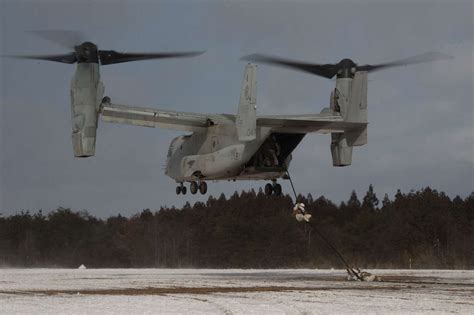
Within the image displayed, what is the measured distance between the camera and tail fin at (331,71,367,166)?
43344 millimetres

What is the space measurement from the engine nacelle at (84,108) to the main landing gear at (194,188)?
390 inches

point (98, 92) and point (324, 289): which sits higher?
point (98, 92)

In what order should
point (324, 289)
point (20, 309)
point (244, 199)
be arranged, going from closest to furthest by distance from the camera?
point (20, 309) < point (324, 289) < point (244, 199)

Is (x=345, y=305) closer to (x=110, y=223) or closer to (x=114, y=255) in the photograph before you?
(x=114, y=255)

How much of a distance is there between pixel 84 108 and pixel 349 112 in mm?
14094

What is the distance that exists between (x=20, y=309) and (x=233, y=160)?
19114 millimetres

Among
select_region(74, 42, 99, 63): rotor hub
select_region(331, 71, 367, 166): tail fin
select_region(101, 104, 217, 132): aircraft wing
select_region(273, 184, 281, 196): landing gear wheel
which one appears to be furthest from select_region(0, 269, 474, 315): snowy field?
select_region(74, 42, 99, 63): rotor hub

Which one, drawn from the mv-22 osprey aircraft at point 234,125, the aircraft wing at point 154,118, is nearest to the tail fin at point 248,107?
the mv-22 osprey aircraft at point 234,125

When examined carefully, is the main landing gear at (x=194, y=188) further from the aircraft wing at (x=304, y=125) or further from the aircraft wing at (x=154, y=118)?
the aircraft wing at (x=304, y=125)

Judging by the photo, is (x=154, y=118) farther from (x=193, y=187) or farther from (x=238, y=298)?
(x=238, y=298)

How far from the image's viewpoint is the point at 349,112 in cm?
4375

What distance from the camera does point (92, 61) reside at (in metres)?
39.1

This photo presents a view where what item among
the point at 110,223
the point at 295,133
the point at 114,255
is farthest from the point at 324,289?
the point at 110,223

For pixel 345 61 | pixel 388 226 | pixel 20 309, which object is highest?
pixel 345 61
